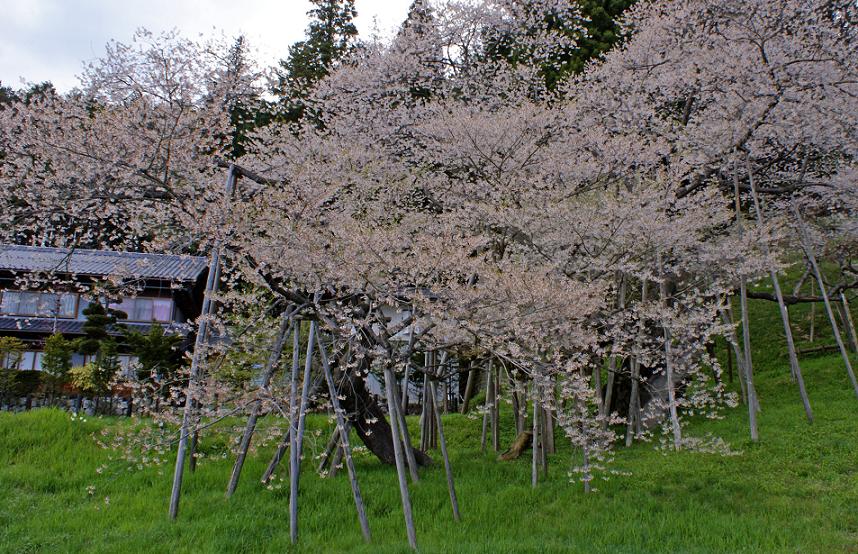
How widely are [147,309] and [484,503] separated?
59.5 feet

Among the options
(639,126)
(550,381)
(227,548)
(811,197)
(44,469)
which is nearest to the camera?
(227,548)

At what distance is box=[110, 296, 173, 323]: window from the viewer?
71.7 feet

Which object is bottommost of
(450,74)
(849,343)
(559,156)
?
(849,343)

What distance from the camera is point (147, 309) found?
21953mm

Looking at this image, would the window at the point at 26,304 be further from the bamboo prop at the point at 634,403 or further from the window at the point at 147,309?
the bamboo prop at the point at 634,403

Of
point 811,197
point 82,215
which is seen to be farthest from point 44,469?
point 811,197

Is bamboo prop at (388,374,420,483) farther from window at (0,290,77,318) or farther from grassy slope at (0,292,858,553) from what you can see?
window at (0,290,77,318)

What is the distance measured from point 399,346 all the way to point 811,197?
11.1m

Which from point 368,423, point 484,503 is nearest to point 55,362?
point 368,423

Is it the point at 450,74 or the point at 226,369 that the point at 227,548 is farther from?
the point at 450,74

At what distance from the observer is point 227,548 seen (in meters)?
6.46

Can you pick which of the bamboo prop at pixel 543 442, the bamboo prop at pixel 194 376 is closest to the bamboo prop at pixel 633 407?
the bamboo prop at pixel 543 442

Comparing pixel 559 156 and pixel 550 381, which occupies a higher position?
pixel 559 156

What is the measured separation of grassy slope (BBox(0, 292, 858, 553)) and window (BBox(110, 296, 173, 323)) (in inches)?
457
